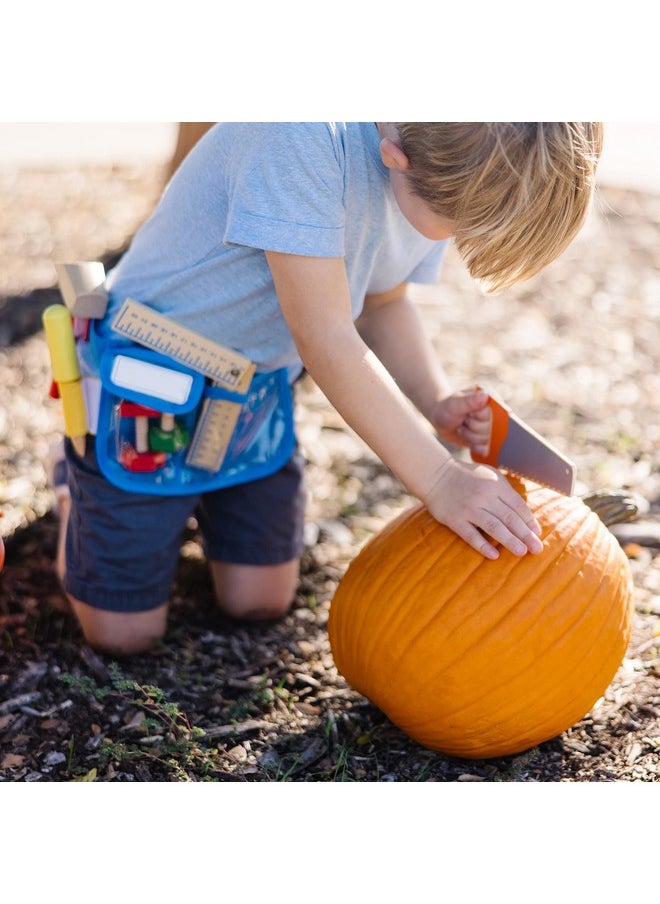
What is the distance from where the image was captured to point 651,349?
426cm

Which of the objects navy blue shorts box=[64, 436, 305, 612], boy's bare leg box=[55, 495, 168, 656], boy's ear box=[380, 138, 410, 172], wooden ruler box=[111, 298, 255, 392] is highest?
boy's ear box=[380, 138, 410, 172]

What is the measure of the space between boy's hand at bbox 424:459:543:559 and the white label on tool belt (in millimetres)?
679

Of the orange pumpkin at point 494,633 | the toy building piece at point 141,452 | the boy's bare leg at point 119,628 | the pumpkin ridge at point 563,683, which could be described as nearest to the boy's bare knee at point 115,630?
the boy's bare leg at point 119,628

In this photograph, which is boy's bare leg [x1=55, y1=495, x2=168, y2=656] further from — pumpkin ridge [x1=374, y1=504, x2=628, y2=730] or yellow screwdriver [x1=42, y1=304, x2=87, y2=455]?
pumpkin ridge [x1=374, y1=504, x2=628, y2=730]

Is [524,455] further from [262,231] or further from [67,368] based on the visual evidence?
[67,368]

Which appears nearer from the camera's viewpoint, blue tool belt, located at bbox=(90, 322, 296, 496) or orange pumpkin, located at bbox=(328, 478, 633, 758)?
orange pumpkin, located at bbox=(328, 478, 633, 758)

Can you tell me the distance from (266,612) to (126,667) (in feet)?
1.45

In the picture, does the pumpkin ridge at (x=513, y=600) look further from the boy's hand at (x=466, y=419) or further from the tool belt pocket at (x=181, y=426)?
the tool belt pocket at (x=181, y=426)

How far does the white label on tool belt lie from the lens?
7.82ft

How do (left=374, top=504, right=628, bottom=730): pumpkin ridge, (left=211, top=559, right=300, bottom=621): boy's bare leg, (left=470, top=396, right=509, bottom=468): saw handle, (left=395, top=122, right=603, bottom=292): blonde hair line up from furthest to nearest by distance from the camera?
1. (left=211, top=559, right=300, bottom=621): boy's bare leg
2. (left=470, top=396, right=509, bottom=468): saw handle
3. (left=374, top=504, right=628, bottom=730): pumpkin ridge
4. (left=395, top=122, right=603, bottom=292): blonde hair

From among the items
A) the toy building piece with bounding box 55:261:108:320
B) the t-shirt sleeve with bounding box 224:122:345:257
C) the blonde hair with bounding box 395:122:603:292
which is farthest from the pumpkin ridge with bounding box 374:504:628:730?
the toy building piece with bounding box 55:261:108:320

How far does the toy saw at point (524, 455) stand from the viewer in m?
2.19

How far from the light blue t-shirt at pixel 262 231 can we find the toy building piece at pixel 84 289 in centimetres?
3
